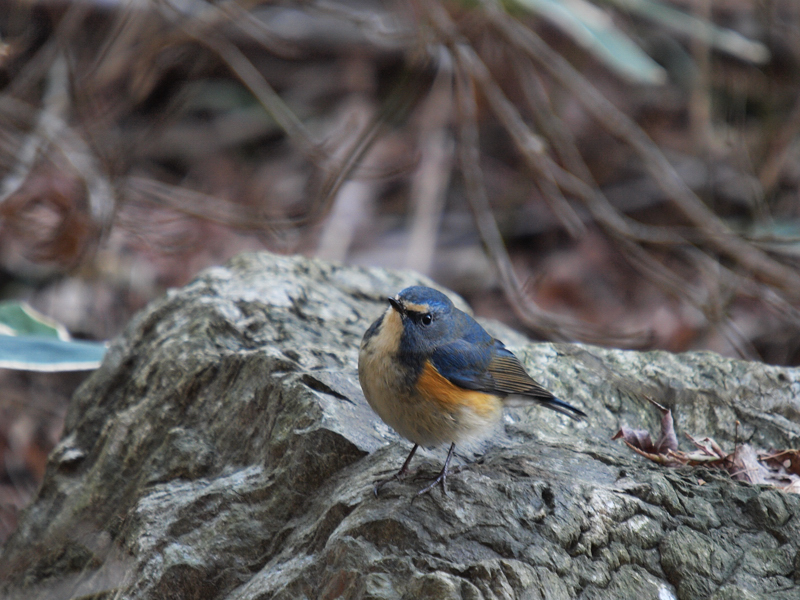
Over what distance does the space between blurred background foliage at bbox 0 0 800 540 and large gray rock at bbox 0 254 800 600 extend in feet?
5.09

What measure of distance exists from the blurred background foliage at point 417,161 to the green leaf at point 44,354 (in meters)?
1.99

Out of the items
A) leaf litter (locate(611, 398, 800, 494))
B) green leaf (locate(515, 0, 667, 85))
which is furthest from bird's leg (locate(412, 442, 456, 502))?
green leaf (locate(515, 0, 667, 85))

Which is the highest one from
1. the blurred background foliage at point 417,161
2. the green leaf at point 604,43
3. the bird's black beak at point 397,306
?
the green leaf at point 604,43

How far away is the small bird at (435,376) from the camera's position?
100 inches

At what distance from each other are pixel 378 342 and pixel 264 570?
31.6 inches

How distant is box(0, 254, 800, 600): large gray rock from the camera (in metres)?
2.17

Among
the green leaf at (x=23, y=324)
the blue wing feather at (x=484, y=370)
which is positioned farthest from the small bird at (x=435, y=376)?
the green leaf at (x=23, y=324)

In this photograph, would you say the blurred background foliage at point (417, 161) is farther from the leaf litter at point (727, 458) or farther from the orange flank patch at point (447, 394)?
the orange flank patch at point (447, 394)

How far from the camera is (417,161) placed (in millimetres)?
5672

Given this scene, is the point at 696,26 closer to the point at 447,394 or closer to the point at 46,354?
the point at 447,394

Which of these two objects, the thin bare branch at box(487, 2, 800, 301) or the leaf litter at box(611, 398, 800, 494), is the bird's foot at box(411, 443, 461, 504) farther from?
the thin bare branch at box(487, 2, 800, 301)

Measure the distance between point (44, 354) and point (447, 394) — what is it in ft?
5.86

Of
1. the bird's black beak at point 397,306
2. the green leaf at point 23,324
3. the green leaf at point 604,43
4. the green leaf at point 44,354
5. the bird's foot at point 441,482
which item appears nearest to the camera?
the bird's foot at point 441,482

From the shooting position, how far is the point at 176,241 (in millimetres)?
5953
